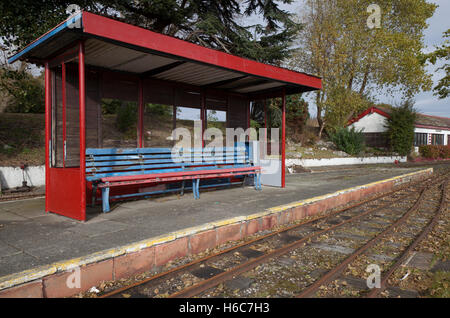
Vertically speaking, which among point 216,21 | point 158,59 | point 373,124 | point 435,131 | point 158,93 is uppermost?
point 216,21

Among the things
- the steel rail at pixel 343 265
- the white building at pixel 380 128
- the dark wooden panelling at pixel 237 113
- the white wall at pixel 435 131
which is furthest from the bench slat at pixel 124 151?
the white wall at pixel 435 131

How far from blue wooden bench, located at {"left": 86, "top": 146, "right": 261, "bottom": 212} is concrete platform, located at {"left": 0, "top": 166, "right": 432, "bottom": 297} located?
51 centimetres

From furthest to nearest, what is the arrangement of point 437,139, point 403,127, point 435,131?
point 437,139 < point 435,131 < point 403,127

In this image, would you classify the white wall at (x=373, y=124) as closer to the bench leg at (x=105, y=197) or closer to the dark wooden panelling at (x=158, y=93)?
the dark wooden panelling at (x=158, y=93)

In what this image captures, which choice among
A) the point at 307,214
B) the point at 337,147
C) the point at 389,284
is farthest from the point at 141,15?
the point at 337,147

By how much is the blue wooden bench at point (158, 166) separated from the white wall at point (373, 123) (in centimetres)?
2508

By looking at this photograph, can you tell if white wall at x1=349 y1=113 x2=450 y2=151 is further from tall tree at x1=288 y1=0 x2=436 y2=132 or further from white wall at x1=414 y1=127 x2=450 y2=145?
tall tree at x1=288 y1=0 x2=436 y2=132

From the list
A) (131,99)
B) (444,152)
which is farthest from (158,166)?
(444,152)

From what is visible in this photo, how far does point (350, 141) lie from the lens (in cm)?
2442

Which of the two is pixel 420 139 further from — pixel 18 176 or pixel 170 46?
pixel 18 176

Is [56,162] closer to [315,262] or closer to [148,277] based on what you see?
[148,277]

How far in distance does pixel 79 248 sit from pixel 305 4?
2772 centimetres

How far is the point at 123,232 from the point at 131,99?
3.77 m

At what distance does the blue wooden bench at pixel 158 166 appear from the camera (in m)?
Result: 5.58
